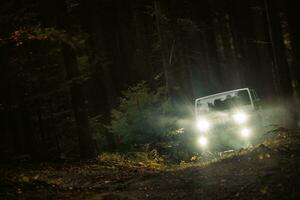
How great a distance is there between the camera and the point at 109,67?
37.2 metres

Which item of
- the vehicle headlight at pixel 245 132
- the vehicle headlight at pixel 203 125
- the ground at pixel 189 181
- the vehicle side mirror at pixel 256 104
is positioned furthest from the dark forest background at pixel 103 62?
the ground at pixel 189 181

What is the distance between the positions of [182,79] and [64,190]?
53.4 feet

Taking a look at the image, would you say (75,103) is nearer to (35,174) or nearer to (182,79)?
(35,174)

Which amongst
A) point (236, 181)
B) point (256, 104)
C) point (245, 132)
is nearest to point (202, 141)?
point (245, 132)

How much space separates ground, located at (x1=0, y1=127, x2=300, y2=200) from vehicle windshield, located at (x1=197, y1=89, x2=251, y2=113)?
3.20 meters

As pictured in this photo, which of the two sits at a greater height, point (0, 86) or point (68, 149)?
point (0, 86)

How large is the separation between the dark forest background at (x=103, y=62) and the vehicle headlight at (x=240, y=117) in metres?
1.92

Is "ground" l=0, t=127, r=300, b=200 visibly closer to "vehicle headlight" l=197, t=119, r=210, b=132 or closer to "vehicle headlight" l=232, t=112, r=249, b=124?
"vehicle headlight" l=232, t=112, r=249, b=124

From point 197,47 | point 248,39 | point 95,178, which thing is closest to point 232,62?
point 197,47

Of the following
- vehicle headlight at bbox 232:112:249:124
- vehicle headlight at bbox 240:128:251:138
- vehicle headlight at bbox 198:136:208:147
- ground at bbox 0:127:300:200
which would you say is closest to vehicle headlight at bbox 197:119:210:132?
vehicle headlight at bbox 198:136:208:147

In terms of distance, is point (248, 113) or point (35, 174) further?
point (248, 113)

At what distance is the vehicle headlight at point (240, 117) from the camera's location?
723 inches

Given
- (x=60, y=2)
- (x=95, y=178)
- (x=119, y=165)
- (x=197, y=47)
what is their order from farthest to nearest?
1. (x=197, y=47)
2. (x=60, y=2)
3. (x=119, y=165)
4. (x=95, y=178)

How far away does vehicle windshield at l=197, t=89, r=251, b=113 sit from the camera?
19.2 metres
